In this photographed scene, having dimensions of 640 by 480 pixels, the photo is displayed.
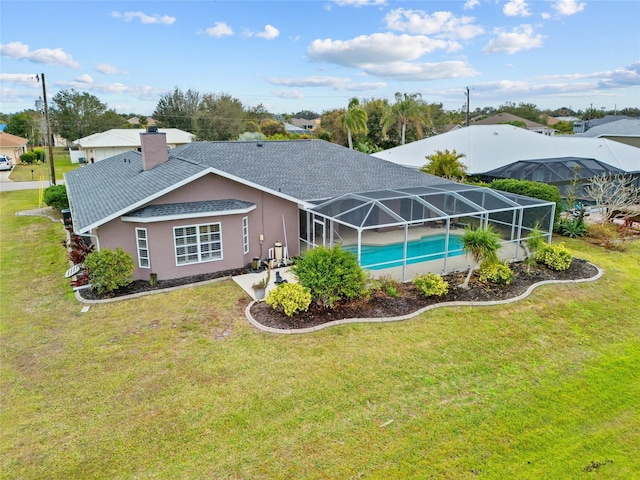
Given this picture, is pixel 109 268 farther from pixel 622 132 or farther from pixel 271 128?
pixel 271 128

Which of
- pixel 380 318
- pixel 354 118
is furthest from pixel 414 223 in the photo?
pixel 354 118

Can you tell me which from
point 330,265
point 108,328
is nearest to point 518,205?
point 330,265

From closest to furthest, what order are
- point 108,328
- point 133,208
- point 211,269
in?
point 108,328, point 133,208, point 211,269

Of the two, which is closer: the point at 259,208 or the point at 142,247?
the point at 142,247

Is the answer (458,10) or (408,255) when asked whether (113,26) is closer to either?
(458,10)

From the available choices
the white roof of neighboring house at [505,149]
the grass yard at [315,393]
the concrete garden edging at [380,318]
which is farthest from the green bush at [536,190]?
the grass yard at [315,393]

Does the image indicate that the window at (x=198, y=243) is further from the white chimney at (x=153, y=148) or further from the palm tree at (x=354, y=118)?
the palm tree at (x=354, y=118)
